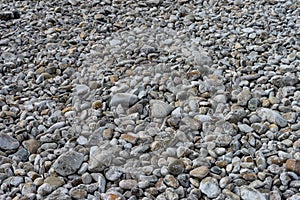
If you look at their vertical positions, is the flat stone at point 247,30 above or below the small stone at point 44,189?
above

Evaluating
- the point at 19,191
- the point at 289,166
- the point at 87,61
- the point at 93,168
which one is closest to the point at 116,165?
the point at 93,168

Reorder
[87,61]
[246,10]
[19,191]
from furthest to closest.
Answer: [246,10], [87,61], [19,191]

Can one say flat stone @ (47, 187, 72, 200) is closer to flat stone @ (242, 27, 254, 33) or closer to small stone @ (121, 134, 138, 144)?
small stone @ (121, 134, 138, 144)

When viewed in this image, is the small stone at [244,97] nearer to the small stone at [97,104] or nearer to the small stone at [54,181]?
the small stone at [97,104]

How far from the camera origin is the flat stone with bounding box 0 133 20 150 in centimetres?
186

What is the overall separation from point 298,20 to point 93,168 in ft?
5.70

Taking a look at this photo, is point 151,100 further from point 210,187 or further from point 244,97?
point 210,187

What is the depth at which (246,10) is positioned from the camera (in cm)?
290

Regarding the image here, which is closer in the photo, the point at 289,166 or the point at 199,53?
the point at 289,166

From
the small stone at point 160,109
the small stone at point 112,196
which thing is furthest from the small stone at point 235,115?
the small stone at point 112,196

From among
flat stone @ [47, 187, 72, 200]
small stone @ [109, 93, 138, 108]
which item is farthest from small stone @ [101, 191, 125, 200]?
small stone @ [109, 93, 138, 108]

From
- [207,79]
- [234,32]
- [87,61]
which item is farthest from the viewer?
[234,32]

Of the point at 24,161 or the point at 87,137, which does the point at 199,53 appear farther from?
the point at 24,161

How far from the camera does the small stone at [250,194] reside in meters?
1.58
